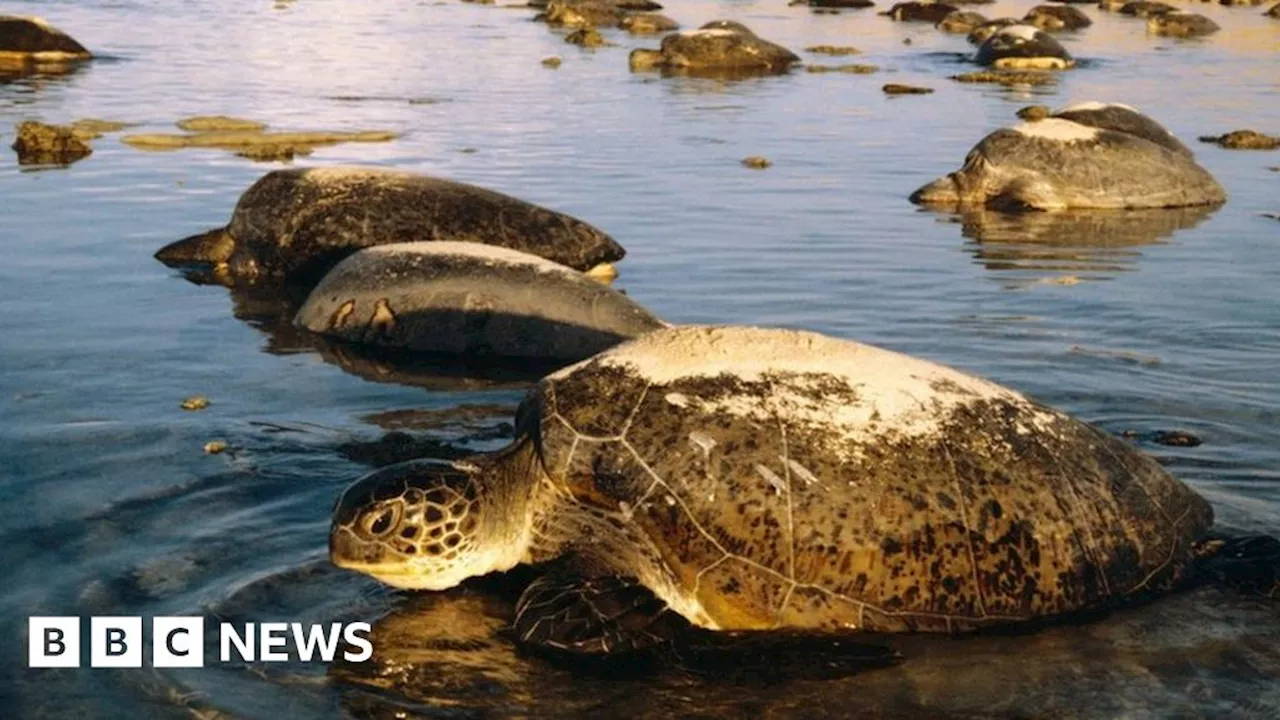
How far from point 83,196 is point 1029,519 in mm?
11186

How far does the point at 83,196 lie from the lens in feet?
49.9

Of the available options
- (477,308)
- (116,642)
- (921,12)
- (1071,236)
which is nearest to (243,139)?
(1071,236)

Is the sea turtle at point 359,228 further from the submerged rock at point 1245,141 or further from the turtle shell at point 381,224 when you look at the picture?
the submerged rock at point 1245,141

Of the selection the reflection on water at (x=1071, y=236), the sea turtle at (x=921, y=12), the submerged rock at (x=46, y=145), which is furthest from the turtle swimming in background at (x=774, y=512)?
the sea turtle at (x=921, y=12)

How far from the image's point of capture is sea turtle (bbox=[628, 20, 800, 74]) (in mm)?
31609

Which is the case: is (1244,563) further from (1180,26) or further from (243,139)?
(1180,26)

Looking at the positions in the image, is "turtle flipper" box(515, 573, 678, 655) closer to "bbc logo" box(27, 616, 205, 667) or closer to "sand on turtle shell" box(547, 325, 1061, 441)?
"sand on turtle shell" box(547, 325, 1061, 441)

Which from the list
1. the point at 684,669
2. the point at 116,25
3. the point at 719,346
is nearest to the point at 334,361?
the point at 719,346

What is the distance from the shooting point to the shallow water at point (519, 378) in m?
5.50

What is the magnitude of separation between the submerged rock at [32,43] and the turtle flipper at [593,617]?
24453mm

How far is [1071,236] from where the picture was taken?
582 inches

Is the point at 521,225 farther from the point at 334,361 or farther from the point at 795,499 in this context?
the point at 795,499

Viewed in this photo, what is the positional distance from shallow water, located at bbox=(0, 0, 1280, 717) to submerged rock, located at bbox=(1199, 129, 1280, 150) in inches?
19.9

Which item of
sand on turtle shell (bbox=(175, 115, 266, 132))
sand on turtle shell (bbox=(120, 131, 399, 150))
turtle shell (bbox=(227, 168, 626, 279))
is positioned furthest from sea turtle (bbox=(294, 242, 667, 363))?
sand on turtle shell (bbox=(175, 115, 266, 132))
